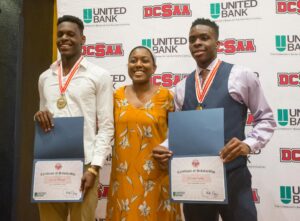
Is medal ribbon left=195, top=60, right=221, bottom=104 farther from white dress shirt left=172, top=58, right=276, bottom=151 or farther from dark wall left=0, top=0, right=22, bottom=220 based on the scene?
dark wall left=0, top=0, right=22, bottom=220

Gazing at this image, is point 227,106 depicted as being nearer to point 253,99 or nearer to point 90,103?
point 253,99

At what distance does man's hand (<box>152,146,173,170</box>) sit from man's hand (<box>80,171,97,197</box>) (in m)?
0.37

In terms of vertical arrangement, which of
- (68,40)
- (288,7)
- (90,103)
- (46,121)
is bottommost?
(46,121)

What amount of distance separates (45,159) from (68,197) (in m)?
0.25

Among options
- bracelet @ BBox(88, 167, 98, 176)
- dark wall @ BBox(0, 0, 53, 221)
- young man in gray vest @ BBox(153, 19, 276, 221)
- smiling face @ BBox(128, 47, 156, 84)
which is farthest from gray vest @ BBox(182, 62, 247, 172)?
dark wall @ BBox(0, 0, 53, 221)

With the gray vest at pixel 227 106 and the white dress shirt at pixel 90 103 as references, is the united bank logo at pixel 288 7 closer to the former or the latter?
the gray vest at pixel 227 106

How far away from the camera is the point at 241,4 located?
2949 millimetres

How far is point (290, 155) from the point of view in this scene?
2.79m

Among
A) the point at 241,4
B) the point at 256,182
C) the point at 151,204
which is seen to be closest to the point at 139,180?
the point at 151,204

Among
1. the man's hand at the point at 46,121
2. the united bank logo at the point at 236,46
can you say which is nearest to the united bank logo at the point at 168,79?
the united bank logo at the point at 236,46

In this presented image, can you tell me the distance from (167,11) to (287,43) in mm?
1030

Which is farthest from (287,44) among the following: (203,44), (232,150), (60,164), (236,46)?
(60,164)

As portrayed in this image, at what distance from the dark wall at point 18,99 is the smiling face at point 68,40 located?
1213mm

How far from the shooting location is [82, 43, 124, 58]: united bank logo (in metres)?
3.13
